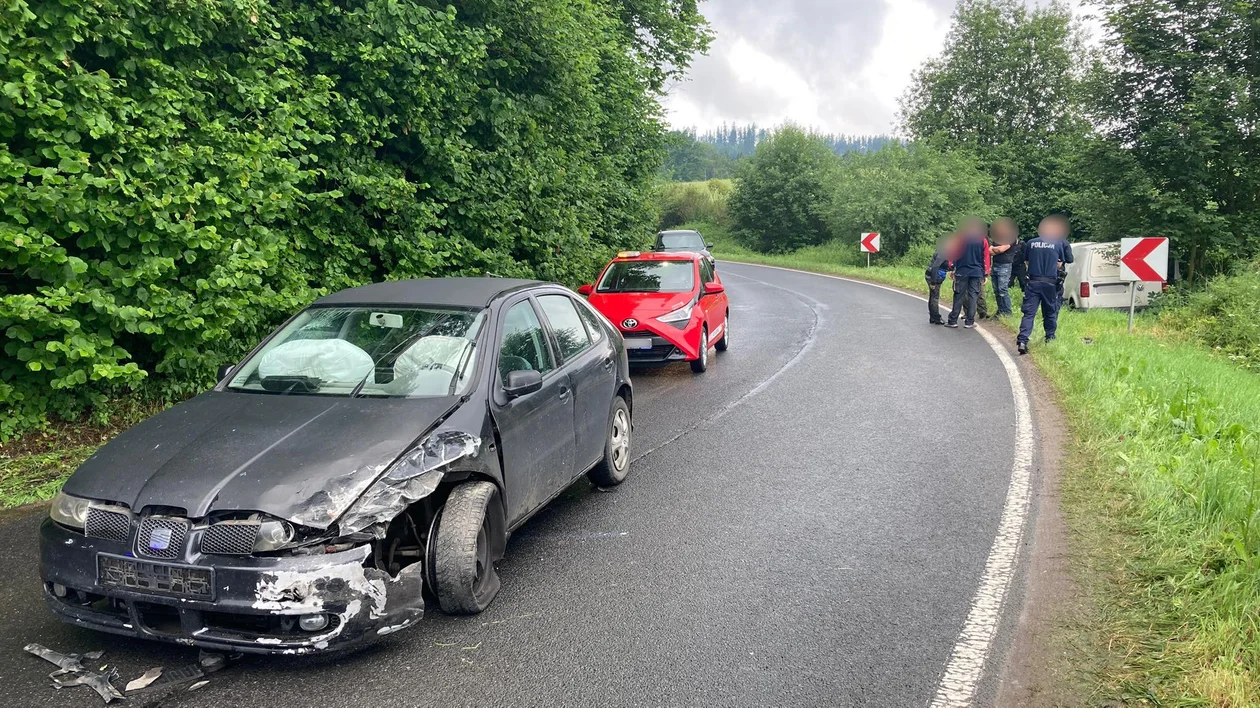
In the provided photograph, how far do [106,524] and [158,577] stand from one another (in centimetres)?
39

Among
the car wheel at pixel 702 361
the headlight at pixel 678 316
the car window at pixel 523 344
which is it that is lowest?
the car wheel at pixel 702 361

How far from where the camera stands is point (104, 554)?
11.5ft

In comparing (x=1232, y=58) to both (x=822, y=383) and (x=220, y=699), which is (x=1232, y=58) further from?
(x=220, y=699)

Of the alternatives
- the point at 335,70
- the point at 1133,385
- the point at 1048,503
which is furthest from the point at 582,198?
the point at 1048,503

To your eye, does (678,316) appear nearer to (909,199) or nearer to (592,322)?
(592,322)

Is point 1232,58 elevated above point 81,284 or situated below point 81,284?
above

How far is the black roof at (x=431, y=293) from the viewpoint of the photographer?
5.23 m

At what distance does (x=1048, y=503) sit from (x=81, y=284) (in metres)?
7.11

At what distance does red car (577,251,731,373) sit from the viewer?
10.9m

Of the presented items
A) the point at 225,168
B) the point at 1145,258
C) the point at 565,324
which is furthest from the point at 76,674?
the point at 1145,258

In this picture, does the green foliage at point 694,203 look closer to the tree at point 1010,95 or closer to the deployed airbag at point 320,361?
the tree at point 1010,95

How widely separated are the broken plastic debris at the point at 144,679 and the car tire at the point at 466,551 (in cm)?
116

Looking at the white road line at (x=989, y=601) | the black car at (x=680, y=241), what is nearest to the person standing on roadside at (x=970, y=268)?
the white road line at (x=989, y=601)

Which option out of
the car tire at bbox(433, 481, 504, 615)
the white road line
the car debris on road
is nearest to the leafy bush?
the white road line
